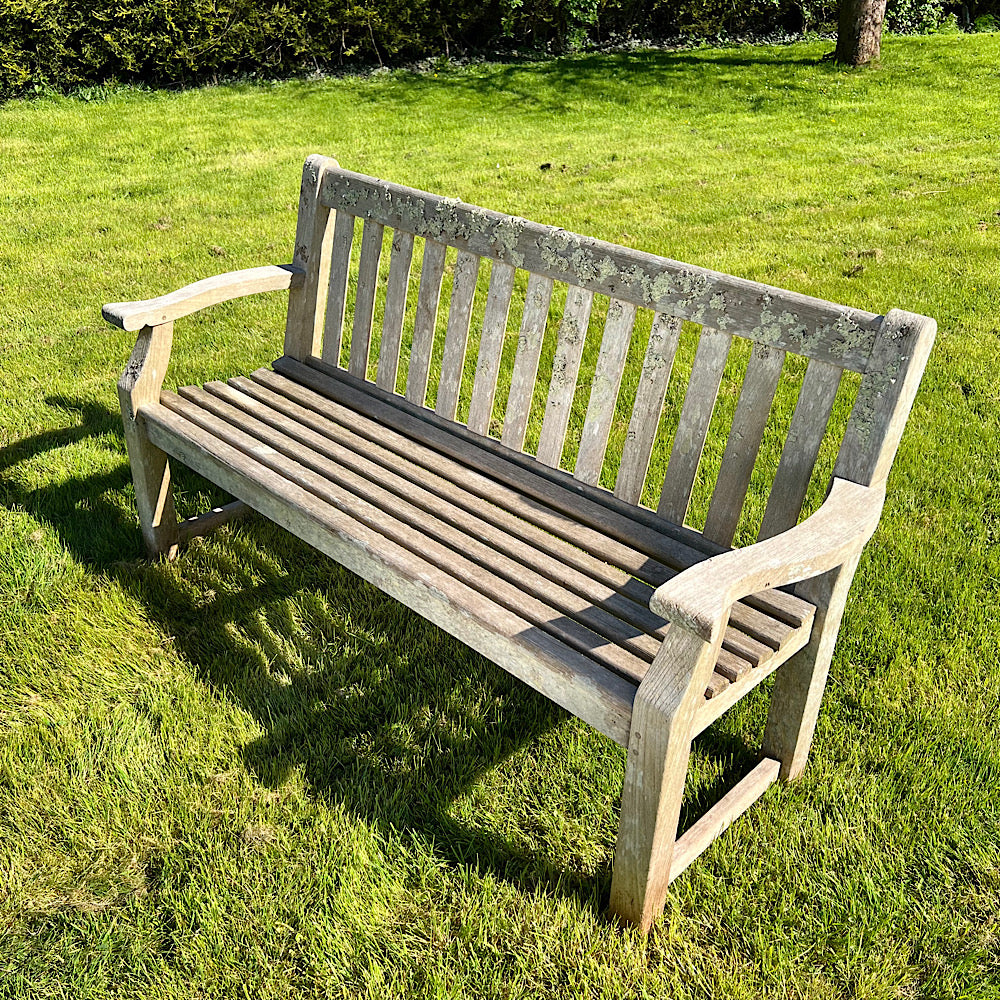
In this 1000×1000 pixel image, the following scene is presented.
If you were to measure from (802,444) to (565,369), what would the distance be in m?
0.78

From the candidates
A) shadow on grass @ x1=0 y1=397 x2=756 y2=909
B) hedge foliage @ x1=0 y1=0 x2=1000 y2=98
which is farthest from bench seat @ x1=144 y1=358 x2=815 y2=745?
hedge foliage @ x1=0 y1=0 x2=1000 y2=98

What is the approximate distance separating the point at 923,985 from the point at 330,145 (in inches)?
360

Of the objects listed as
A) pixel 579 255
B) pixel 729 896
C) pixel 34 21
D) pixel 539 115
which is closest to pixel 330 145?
pixel 539 115

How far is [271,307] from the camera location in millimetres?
5695

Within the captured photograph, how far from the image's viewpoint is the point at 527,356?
2850 mm

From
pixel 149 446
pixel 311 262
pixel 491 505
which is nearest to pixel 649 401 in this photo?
pixel 491 505

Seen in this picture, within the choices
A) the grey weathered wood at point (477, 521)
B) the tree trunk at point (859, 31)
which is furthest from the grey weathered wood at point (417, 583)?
the tree trunk at point (859, 31)

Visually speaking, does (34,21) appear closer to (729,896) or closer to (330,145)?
(330,145)

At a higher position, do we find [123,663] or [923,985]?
[923,985]

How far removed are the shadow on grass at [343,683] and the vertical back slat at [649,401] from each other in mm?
768

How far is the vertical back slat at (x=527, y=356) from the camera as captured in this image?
2.79 meters

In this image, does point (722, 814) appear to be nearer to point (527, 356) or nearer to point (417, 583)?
point (417, 583)

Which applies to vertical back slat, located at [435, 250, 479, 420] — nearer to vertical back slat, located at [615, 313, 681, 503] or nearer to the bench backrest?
the bench backrest

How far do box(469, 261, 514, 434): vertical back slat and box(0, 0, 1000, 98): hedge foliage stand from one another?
10.1 m
